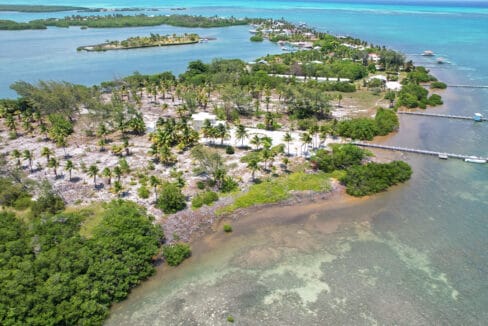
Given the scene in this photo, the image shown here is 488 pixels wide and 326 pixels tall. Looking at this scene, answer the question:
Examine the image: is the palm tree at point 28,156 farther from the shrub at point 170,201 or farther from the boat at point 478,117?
the boat at point 478,117

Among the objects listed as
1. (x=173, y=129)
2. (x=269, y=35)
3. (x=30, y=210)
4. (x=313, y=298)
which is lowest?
(x=313, y=298)

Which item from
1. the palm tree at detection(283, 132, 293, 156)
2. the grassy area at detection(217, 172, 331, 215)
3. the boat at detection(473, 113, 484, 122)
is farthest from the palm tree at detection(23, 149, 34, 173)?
the boat at detection(473, 113, 484, 122)

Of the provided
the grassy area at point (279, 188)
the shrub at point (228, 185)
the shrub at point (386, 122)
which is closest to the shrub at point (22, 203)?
the grassy area at point (279, 188)

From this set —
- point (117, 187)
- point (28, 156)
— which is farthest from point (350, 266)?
point (28, 156)

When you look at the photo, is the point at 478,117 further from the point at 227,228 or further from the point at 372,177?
the point at 227,228

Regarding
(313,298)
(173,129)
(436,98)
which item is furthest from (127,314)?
(436,98)

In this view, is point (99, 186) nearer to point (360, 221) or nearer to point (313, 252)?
point (313, 252)
